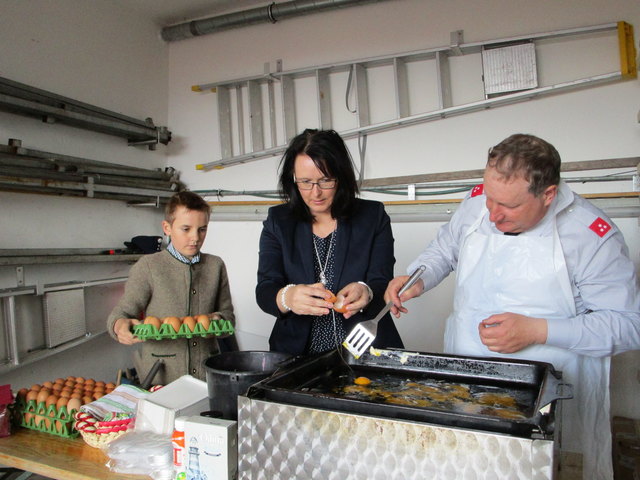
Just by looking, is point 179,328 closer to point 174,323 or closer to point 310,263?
point 174,323

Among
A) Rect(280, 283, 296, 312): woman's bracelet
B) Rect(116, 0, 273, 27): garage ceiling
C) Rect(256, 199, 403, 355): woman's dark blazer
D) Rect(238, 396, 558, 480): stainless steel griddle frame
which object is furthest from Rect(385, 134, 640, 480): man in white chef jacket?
Rect(116, 0, 273, 27): garage ceiling

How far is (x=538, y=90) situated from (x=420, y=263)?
71.8 inches

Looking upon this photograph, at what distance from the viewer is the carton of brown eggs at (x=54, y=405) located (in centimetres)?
164

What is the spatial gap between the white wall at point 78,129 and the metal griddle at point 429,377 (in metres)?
2.57

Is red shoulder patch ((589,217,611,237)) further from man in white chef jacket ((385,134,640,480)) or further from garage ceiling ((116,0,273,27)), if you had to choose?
garage ceiling ((116,0,273,27))

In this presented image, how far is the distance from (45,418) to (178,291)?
0.81 metres

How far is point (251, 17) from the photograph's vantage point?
411 centimetres

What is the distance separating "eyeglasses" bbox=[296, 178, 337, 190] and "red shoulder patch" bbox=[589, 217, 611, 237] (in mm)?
840

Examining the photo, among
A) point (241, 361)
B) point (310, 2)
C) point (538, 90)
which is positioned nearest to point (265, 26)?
point (310, 2)

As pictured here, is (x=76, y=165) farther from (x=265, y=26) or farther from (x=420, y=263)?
(x=420, y=263)

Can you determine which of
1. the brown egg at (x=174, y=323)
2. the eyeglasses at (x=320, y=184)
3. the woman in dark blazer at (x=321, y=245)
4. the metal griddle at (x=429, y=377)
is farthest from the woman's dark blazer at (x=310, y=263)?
the metal griddle at (x=429, y=377)

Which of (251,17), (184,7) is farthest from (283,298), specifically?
(184,7)

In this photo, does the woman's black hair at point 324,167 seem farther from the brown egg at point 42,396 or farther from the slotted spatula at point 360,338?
the brown egg at point 42,396

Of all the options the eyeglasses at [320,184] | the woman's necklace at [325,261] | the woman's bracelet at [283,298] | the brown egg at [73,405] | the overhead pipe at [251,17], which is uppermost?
the overhead pipe at [251,17]
